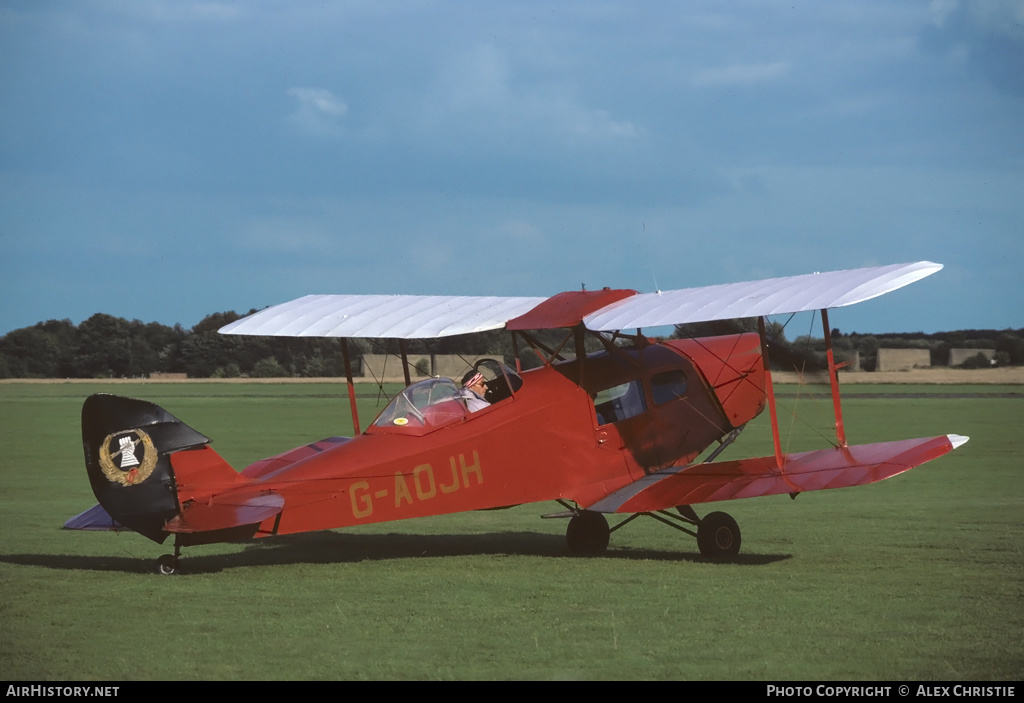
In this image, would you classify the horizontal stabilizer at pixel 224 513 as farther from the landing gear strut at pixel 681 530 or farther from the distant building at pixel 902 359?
the distant building at pixel 902 359

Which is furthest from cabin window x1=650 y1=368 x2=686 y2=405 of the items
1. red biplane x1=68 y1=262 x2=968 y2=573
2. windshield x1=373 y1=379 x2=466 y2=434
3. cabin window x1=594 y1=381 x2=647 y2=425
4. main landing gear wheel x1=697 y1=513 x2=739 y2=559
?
windshield x1=373 y1=379 x2=466 y2=434

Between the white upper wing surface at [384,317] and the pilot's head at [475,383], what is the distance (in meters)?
0.58

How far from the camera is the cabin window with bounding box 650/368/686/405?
39.2ft

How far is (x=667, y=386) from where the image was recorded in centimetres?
1202

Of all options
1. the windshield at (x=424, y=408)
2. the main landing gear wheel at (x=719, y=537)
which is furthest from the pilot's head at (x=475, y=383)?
the main landing gear wheel at (x=719, y=537)

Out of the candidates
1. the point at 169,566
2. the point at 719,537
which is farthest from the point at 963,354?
the point at 169,566

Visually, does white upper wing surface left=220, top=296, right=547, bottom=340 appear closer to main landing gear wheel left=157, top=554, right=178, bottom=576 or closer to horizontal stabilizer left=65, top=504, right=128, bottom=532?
horizontal stabilizer left=65, top=504, right=128, bottom=532

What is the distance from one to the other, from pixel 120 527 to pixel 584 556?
4.48m

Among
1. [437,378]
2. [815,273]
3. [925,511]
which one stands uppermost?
[815,273]

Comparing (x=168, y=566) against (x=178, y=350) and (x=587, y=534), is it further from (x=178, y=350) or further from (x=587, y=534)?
(x=178, y=350)

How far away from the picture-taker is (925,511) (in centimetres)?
1529

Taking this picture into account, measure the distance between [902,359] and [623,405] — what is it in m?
84.1
